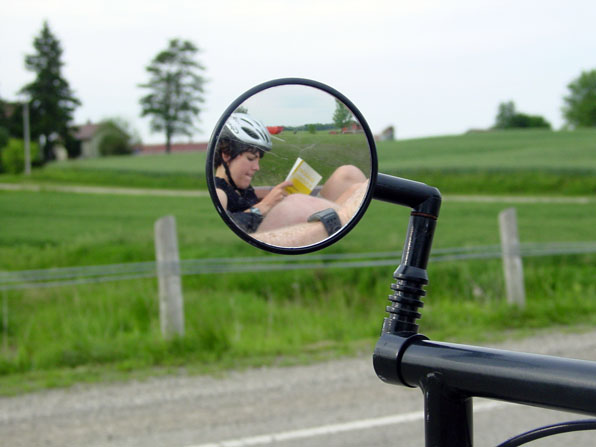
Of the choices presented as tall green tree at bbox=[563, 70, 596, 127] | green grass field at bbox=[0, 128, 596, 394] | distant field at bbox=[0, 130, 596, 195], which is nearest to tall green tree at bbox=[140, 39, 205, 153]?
distant field at bbox=[0, 130, 596, 195]

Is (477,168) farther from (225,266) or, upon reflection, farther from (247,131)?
(247,131)

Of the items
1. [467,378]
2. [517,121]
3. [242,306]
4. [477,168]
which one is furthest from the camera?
[517,121]

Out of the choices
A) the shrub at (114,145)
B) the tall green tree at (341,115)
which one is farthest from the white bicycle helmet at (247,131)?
the shrub at (114,145)

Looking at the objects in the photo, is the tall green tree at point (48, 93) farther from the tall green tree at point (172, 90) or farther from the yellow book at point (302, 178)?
the yellow book at point (302, 178)

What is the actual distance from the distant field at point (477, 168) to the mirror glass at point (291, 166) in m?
14.8

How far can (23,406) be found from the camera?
5031mm

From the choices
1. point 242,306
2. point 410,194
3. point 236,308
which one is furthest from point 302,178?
point 242,306

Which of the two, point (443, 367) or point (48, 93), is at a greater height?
point (48, 93)

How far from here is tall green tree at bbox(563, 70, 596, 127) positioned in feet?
291

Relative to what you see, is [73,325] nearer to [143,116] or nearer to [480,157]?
[480,157]

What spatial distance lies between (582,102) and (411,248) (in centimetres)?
10292

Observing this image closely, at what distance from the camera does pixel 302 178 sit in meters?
0.94

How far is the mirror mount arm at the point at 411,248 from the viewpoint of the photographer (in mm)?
1009

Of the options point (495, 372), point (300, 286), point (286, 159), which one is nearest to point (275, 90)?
point (286, 159)
